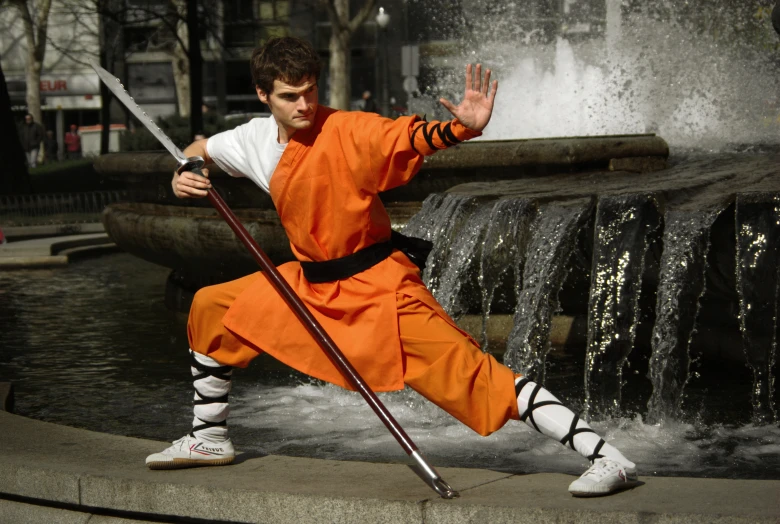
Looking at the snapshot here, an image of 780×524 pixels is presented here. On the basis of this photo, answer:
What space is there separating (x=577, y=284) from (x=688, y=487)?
3.35 m

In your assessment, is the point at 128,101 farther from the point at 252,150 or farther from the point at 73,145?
the point at 73,145

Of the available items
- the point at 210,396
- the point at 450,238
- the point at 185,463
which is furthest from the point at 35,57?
the point at 185,463

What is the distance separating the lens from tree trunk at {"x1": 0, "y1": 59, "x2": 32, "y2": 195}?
75.2 feet

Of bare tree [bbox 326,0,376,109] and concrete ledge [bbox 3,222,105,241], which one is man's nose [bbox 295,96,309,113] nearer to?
concrete ledge [bbox 3,222,105,241]

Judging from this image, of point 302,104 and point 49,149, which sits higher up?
point 302,104

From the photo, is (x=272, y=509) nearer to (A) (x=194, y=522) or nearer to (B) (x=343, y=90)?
(A) (x=194, y=522)

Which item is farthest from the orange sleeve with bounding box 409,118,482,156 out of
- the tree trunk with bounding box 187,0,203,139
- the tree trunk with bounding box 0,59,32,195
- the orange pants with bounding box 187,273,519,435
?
the tree trunk with bounding box 187,0,203,139

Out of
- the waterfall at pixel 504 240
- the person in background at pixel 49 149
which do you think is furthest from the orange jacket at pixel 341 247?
the person in background at pixel 49 149

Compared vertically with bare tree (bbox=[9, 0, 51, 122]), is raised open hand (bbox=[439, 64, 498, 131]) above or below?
below

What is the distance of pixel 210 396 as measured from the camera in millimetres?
4539

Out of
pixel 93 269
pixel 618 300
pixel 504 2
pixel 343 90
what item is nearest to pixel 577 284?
pixel 618 300

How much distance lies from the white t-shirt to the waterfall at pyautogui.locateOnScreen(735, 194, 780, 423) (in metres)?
2.31

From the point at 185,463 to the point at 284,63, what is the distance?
4.50ft

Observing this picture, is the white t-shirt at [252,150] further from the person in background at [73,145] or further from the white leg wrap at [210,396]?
the person in background at [73,145]
